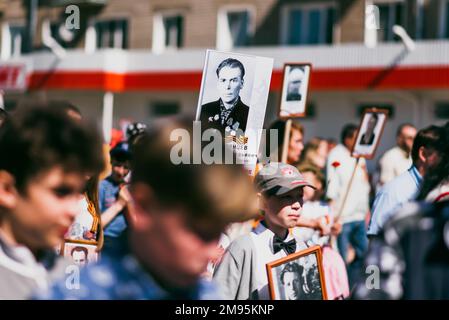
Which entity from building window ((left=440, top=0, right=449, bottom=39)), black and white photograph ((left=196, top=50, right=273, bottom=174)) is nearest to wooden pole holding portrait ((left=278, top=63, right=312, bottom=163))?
black and white photograph ((left=196, top=50, right=273, bottom=174))

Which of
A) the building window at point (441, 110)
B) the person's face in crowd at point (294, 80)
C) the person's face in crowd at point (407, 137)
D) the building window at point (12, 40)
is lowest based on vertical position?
the person's face in crowd at point (407, 137)

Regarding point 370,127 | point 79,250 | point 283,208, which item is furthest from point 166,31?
point 283,208

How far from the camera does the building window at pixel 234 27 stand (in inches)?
1016

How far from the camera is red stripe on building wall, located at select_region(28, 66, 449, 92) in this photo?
69.0 ft

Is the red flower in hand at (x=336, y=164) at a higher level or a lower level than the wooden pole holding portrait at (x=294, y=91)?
lower

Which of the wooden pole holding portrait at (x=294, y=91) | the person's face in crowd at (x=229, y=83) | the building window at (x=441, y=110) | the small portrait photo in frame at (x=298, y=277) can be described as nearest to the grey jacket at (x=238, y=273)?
the small portrait photo in frame at (x=298, y=277)

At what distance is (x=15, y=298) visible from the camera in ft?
7.89

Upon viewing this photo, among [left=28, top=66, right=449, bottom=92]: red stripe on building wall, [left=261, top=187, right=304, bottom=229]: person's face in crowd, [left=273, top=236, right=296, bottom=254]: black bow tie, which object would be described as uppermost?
[left=28, top=66, right=449, bottom=92]: red stripe on building wall

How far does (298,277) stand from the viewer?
402cm

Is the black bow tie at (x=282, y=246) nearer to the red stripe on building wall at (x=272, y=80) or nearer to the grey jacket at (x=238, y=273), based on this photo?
the grey jacket at (x=238, y=273)

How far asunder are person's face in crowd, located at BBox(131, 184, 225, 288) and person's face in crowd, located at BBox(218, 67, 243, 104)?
2690 millimetres

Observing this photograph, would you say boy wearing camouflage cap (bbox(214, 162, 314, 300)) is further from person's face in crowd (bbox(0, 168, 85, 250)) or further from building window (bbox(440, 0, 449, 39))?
building window (bbox(440, 0, 449, 39))

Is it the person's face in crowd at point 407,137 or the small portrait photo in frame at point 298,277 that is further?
the person's face in crowd at point 407,137

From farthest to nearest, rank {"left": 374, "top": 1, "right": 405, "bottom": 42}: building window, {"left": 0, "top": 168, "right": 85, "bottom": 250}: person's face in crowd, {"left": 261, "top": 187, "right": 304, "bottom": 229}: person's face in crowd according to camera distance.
A: {"left": 374, "top": 1, "right": 405, "bottom": 42}: building window
{"left": 261, "top": 187, "right": 304, "bottom": 229}: person's face in crowd
{"left": 0, "top": 168, "right": 85, "bottom": 250}: person's face in crowd
